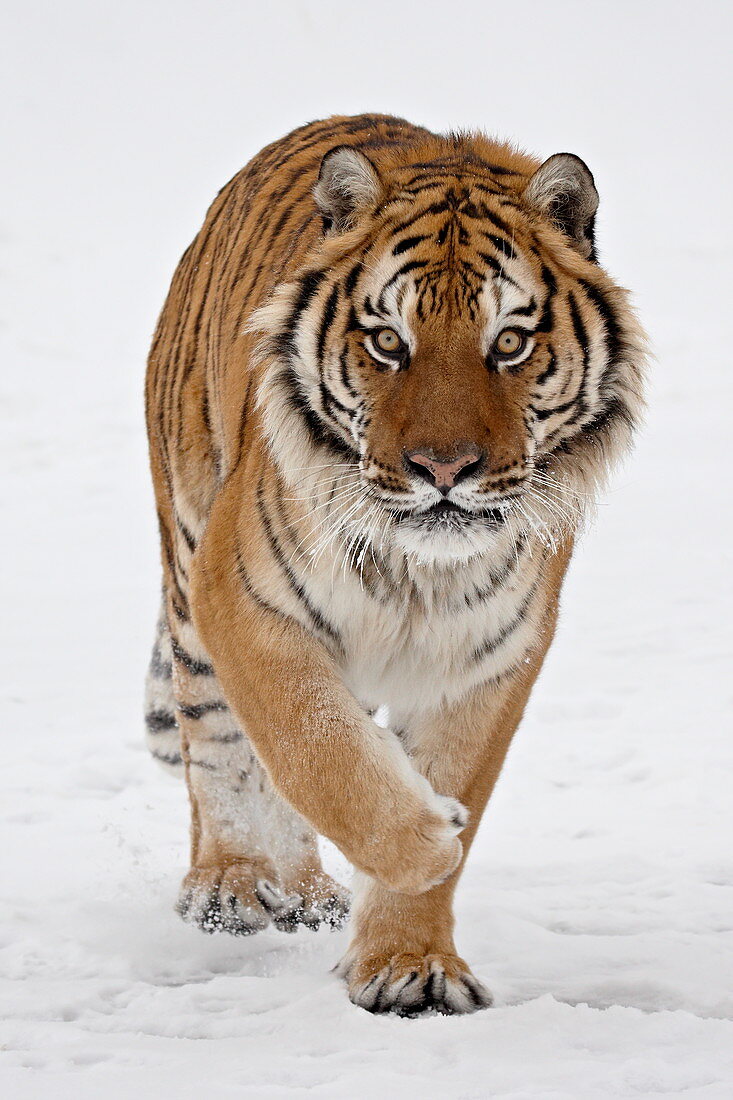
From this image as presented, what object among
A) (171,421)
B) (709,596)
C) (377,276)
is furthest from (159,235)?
(377,276)

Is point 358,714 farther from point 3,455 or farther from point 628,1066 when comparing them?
point 3,455

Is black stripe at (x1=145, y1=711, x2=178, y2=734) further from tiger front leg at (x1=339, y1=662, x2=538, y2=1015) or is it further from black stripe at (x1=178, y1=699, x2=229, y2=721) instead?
tiger front leg at (x1=339, y1=662, x2=538, y2=1015)

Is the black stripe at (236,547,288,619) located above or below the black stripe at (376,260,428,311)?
below

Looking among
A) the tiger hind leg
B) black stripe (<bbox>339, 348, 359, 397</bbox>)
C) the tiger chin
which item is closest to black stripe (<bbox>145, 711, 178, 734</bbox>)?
the tiger hind leg

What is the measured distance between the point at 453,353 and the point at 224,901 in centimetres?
141

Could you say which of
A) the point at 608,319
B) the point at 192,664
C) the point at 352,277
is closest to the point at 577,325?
the point at 608,319

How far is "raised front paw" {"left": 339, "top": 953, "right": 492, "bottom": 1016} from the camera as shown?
7.86 ft

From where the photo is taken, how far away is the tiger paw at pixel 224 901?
2998 mm

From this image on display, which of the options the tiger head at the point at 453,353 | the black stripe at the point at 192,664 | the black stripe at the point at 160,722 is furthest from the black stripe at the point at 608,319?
the black stripe at the point at 160,722

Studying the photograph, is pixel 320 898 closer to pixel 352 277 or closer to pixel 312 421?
pixel 312 421

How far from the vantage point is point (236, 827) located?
3.21m

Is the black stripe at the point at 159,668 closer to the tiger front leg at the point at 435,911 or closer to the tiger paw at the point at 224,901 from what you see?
the tiger paw at the point at 224,901

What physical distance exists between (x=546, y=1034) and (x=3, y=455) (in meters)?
6.47

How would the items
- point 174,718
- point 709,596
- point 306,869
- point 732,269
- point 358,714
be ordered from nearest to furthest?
point 358,714
point 306,869
point 174,718
point 709,596
point 732,269
